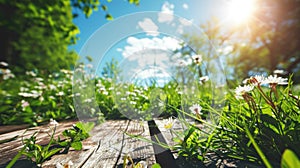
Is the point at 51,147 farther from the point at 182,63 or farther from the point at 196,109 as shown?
the point at 182,63

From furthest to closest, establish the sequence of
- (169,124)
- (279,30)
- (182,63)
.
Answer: (279,30) < (182,63) < (169,124)

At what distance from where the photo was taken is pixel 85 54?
1050 millimetres

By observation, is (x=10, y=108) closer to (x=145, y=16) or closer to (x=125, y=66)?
(x=125, y=66)

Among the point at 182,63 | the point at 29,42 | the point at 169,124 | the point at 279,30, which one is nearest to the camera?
the point at 169,124

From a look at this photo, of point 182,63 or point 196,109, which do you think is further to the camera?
point 182,63

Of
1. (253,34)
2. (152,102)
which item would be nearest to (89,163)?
(152,102)

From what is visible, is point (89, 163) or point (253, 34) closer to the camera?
point (89, 163)

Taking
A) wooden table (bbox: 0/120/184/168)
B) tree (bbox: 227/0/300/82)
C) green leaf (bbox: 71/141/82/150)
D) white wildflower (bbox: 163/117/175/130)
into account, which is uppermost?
tree (bbox: 227/0/300/82)

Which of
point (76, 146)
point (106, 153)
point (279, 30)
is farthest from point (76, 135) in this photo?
point (279, 30)

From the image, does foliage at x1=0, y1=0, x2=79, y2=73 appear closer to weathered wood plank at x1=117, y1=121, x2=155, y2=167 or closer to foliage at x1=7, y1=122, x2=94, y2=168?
foliage at x1=7, y1=122, x2=94, y2=168

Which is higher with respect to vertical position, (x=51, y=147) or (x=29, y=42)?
(x=29, y=42)

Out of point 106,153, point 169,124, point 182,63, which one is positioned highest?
point 182,63

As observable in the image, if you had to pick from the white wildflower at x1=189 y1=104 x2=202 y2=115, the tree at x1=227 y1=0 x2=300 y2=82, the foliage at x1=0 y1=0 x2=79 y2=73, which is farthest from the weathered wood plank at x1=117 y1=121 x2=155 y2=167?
the tree at x1=227 y1=0 x2=300 y2=82

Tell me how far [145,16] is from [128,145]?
620mm
